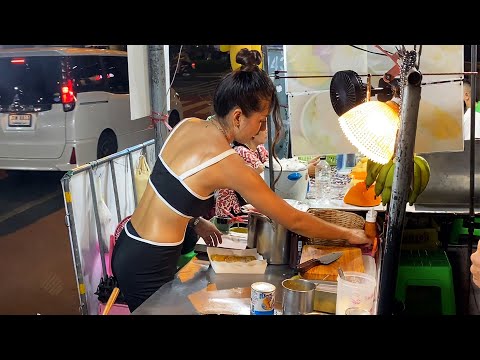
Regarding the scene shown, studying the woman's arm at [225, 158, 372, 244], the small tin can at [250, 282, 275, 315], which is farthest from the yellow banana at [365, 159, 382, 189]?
the small tin can at [250, 282, 275, 315]

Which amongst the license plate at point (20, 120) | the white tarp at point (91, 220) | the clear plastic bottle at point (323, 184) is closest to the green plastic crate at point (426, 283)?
the clear plastic bottle at point (323, 184)

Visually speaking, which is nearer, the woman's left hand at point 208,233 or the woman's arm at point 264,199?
the woman's arm at point 264,199

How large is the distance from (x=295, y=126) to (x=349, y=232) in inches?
25.9

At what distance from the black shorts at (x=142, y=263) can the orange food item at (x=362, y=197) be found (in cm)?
108

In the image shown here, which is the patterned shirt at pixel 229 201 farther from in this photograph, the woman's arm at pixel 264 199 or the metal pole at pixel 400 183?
the metal pole at pixel 400 183

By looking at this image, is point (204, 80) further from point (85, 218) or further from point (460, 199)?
point (460, 199)

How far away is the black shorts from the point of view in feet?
7.73

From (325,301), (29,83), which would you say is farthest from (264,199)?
(29,83)

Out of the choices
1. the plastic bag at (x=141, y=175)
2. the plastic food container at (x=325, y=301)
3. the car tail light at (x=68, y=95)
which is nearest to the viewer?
the plastic food container at (x=325, y=301)

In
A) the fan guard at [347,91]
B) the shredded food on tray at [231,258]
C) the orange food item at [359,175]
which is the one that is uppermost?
the fan guard at [347,91]

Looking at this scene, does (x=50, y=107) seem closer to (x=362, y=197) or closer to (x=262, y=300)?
(x=362, y=197)

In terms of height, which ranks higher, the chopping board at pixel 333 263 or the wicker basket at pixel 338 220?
the wicker basket at pixel 338 220

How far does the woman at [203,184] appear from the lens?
2191mm
